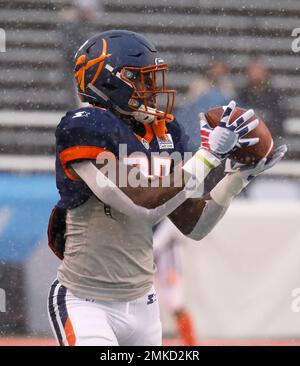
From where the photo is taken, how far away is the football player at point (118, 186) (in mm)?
2688

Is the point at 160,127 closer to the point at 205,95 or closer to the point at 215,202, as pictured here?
the point at 215,202

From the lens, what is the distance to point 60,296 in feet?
9.08

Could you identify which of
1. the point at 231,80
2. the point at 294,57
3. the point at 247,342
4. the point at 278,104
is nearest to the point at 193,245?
the point at 247,342

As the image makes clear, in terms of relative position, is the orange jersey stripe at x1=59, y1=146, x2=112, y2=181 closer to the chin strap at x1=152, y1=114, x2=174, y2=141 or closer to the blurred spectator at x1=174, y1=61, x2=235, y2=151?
the chin strap at x1=152, y1=114, x2=174, y2=141

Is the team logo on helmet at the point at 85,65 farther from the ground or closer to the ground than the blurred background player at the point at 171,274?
farther from the ground

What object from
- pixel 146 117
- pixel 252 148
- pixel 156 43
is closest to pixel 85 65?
pixel 146 117

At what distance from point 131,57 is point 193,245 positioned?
6.66 ft

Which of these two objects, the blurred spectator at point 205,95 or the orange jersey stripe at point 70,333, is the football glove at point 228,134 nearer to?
the orange jersey stripe at point 70,333

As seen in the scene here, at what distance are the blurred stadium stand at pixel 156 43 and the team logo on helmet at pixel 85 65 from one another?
3550 mm

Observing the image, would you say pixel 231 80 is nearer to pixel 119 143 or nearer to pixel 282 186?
pixel 282 186

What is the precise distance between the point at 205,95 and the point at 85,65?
8.96 feet

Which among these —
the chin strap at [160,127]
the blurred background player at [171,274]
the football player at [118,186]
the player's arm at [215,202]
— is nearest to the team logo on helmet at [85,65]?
→ the football player at [118,186]

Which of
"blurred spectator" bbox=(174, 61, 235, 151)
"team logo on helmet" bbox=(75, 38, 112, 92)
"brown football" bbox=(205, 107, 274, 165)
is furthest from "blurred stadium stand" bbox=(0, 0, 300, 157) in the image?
"brown football" bbox=(205, 107, 274, 165)

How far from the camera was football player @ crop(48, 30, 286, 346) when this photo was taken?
8.82ft
